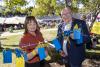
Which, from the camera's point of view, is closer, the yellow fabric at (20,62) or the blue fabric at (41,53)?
the yellow fabric at (20,62)

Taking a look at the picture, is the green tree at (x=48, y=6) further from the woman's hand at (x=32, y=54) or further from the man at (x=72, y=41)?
the woman's hand at (x=32, y=54)

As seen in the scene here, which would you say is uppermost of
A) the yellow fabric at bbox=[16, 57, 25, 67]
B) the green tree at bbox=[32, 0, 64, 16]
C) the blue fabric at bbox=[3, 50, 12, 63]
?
the blue fabric at bbox=[3, 50, 12, 63]

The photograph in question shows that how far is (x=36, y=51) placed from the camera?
5.98 meters

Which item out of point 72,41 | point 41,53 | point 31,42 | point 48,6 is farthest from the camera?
point 48,6

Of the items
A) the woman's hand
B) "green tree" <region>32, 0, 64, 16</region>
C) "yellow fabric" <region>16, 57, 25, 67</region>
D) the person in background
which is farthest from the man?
"green tree" <region>32, 0, 64, 16</region>

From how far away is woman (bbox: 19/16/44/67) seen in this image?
19.8ft

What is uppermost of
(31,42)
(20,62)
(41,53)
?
(31,42)

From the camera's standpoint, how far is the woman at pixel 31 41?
6.04 m

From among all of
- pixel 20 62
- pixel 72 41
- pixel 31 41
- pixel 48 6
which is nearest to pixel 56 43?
pixel 72 41

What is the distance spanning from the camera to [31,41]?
240 inches

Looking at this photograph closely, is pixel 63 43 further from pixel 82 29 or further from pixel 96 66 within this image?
pixel 96 66

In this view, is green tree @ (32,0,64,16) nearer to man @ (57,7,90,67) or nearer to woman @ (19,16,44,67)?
man @ (57,7,90,67)

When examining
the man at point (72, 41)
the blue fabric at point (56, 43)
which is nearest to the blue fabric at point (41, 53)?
the blue fabric at point (56, 43)

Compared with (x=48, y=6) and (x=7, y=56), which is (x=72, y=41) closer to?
(x=7, y=56)
